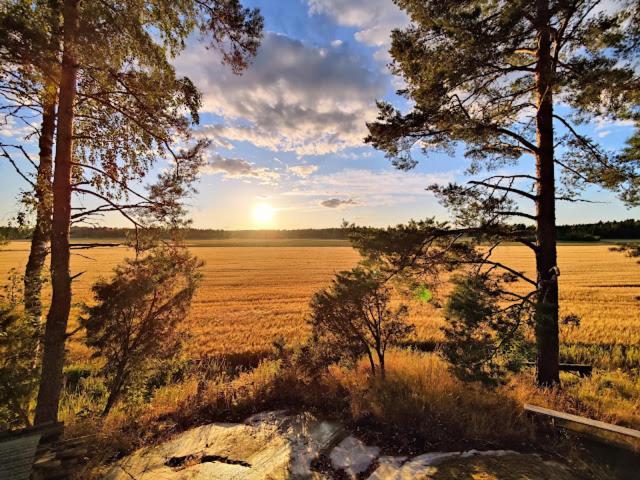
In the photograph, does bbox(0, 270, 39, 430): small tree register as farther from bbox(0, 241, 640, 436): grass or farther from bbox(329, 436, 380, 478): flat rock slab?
bbox(329, 436, 380, 478): flat rock slab

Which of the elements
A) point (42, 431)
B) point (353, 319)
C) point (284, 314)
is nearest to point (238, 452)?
point (42, 431)

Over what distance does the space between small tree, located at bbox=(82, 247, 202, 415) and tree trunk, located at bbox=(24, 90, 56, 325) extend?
86cm

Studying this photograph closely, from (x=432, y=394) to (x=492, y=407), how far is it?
1.05m

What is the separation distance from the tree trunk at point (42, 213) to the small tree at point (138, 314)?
0.86 m

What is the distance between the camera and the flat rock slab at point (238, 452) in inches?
178

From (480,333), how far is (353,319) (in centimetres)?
280

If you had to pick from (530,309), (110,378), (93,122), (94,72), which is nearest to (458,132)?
(530,309)

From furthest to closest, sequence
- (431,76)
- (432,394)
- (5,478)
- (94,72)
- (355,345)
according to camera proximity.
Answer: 1. (355,345)
2. (432,394)
3. (431,76)
4. (94,72)
5. (5,478)

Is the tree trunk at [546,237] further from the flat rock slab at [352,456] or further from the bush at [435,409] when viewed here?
the flat rock slab at [352,456]

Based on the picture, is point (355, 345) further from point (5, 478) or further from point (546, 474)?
point (5, 478)

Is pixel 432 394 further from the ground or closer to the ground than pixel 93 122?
closer to the ground

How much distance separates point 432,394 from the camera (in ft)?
20.9

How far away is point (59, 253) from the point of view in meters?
5.07

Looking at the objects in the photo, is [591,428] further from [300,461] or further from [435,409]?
[300,461]
